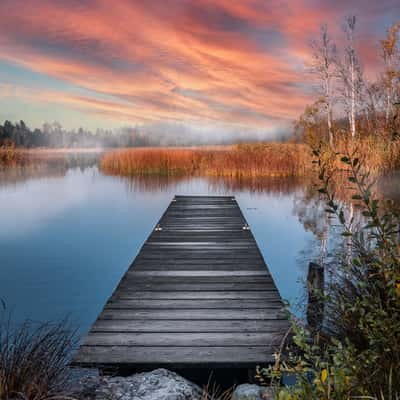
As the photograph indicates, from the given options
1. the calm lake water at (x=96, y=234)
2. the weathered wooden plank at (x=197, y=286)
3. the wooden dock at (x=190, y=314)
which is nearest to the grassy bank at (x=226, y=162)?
the calm lake water at (x=96, y=234)

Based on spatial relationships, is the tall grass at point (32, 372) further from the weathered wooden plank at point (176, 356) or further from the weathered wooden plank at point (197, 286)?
the weathered wooden plank at point (197, 286)

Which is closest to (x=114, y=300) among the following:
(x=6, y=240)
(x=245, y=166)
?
(x=6, y=240)

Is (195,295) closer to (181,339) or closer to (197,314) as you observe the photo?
(197,314)

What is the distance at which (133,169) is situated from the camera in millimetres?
16062

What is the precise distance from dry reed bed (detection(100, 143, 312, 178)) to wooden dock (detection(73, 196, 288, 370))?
893cm

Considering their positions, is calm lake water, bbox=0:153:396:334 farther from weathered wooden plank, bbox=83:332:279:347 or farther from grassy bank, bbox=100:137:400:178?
weathered wooden plank, bbox=83:332:279:347

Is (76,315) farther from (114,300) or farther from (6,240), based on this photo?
(6,240)

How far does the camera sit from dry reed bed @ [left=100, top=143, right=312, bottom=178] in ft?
44.4

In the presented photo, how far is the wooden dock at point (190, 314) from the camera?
2234 mm

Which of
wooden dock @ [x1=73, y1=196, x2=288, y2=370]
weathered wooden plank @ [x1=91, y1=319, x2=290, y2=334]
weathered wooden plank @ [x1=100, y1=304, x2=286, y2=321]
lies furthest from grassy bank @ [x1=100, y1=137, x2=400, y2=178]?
weathered wooden plank @ [x1=91, y1=319, x2=290, y2=334]

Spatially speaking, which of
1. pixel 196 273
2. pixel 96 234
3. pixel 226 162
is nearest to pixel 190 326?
pixel 196 273

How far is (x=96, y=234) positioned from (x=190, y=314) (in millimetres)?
6012

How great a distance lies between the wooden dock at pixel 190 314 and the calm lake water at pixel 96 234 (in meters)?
0.73

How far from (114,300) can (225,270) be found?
1.18 meters
